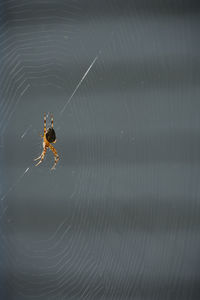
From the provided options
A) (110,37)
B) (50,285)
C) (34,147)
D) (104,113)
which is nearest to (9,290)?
(50,285)

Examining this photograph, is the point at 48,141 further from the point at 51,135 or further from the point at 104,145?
the point at 104,145

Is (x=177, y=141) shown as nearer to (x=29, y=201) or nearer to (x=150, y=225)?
(x=150, y=225)

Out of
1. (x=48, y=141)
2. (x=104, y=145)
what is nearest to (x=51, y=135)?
(x=48, y=141)

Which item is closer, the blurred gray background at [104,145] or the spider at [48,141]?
the blurred gray background at [104,145]

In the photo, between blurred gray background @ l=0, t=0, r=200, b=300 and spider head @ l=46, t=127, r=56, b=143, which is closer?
blurred gray background @ l=0, t=0, r=200, b=300
